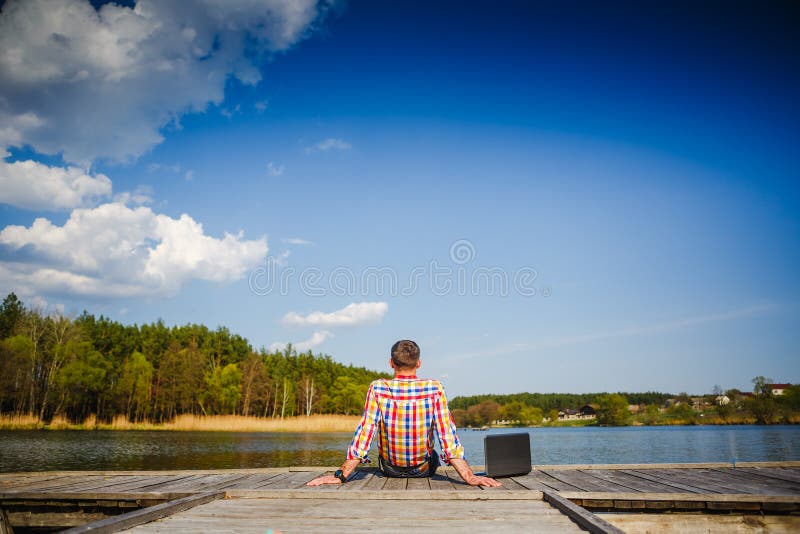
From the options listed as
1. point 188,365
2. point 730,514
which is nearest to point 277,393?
point 188,365

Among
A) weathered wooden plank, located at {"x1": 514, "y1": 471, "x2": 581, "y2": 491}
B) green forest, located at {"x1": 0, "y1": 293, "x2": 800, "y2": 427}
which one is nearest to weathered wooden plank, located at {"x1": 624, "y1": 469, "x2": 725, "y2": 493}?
weathered wooden plank, located at {"x1": 514, "y1": 471, "x2": 581, "y2": 491}

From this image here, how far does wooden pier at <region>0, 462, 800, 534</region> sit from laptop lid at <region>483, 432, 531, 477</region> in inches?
7.4

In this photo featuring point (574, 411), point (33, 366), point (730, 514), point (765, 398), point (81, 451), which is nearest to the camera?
point (730, 514)

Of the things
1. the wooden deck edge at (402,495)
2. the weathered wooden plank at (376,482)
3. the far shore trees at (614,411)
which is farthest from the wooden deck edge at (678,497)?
the far shore trees at (614,411)

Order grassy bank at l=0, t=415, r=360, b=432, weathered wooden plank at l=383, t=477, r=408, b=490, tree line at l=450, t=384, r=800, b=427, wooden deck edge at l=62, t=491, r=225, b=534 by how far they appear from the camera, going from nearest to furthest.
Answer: wooden deck edge at l=62, t=491, r=225, b=534, weathered wooden plank at l=383, t=477, r=408, b=490, grassy bank at l=0, t=415, r=360, b=432, tree line at l=450, t=384, r=800, b=427

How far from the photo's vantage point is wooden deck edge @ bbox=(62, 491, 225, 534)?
272cm

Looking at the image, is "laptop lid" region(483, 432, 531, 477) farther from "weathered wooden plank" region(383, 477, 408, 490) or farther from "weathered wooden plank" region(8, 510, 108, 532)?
"weathered wooden plank" region(8, 510, 108, 532)

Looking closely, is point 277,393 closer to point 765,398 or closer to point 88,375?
point 88,375

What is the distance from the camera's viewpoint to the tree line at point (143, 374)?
46938 mm

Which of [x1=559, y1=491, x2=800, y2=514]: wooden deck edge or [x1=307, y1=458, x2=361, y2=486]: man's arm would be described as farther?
[x1=307, y1=458, x2=361, y2=486]: man's arm

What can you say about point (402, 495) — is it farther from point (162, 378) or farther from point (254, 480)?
point (162, 378)

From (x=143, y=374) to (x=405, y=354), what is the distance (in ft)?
190

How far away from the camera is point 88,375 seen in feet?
160

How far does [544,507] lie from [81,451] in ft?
76.3
